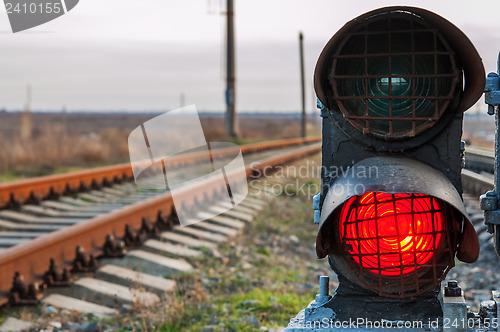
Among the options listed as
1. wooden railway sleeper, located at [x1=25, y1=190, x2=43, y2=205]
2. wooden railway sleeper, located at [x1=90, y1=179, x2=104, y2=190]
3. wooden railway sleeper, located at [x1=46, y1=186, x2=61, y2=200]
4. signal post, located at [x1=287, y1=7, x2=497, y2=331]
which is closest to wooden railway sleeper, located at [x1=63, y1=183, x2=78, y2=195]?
wooden railway sleeper, located at [x1=46, y1=186, x2=61, y2=200]

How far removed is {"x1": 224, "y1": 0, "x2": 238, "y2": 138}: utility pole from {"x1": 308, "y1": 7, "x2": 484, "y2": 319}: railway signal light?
2399 cm

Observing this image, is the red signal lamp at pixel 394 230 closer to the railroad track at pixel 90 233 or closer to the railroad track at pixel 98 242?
the railroad track at pixel 98 242

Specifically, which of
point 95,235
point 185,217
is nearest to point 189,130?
point 185,217

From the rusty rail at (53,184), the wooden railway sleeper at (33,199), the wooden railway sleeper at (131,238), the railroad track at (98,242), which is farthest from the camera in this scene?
the wooden railway sleeper at (33,199)

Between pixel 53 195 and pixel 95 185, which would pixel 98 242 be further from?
pixel 95 185

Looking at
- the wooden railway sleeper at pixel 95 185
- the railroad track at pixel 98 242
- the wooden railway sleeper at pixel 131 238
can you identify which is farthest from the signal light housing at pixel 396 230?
the wooden railway sleeper at pixel 95 185

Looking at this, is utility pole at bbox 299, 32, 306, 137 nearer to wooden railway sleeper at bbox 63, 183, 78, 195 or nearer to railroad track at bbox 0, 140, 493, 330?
wooden railway sleeper at bbox 63, 183, 78, 195

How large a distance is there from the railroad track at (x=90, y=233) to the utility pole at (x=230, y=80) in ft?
49.8

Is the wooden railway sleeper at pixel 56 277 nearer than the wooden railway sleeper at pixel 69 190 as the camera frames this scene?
Yes

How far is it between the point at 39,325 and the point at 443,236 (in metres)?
3.02

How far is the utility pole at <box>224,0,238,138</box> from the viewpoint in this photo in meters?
25.9

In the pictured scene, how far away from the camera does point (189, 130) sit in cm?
2867

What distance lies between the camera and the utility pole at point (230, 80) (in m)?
25.9

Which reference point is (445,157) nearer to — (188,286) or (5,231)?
(188,286)
